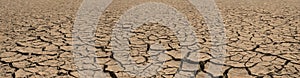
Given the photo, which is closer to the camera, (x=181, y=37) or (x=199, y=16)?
(x=181, y=37)

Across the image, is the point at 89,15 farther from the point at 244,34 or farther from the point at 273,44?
the point at 273,44

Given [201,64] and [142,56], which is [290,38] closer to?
[201,64]

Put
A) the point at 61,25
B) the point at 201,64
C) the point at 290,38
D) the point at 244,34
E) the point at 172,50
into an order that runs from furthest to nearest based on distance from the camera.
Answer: the point at 61,25, the point at 244,34, the point at 290,38, the point at 172,50, the point at 201,64

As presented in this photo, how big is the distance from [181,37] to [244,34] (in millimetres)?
605

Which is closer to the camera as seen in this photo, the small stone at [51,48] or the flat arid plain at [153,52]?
the flat arid plain at [153,52]

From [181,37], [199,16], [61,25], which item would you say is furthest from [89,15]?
[181,37]

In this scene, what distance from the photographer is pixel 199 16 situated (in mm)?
4406

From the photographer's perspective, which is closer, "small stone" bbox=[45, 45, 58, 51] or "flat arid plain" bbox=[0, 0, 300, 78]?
"flat arid plain" bbox=[0, 0, 300, 78]

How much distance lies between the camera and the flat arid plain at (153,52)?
2033 mm

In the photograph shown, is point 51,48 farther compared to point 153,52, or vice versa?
point 51,48

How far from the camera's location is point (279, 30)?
3.30m

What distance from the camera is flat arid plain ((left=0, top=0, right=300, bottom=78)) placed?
80.0 inches

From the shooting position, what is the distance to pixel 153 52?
8.11 ft

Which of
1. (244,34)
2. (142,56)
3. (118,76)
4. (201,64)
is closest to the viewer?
(118,76)
